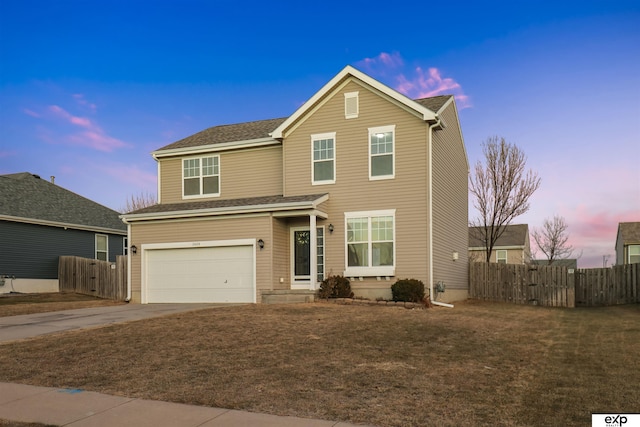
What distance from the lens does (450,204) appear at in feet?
67.2

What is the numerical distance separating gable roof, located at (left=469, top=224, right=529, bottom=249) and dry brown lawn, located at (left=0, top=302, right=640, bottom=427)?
31.0 meters

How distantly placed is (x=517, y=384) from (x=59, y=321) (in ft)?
39.7

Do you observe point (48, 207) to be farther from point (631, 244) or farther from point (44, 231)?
point (631, 244)

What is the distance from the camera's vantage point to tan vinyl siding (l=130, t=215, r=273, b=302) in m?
18.1

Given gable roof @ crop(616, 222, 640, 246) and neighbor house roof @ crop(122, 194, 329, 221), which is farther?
gable roof @ crop(616, 222, 640, 246)

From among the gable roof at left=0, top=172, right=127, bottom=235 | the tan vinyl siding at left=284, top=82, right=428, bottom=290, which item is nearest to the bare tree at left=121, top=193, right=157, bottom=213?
the gable roof at left=0, top=172, right=127, bottom=235

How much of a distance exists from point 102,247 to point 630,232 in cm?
3672

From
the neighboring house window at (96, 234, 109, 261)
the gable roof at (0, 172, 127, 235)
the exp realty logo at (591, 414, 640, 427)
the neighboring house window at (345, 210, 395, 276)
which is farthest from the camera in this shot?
the neighboring house window at (96, 234, 109, 261)

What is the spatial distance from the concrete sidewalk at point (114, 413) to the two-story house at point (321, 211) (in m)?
10.4

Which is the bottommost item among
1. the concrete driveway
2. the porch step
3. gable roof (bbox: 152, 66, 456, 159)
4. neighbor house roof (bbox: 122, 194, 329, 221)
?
the concrete driveway

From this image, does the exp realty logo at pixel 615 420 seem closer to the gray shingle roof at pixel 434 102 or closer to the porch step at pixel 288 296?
the porch step at pixel 288 296

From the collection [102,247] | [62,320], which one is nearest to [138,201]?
[102,247]

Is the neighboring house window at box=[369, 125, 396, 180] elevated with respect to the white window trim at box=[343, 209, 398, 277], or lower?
elevated

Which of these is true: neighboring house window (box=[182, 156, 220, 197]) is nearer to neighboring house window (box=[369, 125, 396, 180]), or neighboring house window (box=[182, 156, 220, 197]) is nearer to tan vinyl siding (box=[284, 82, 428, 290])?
tan vinyl siding (box=[284, 82, 428, 290])
